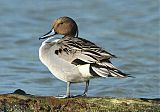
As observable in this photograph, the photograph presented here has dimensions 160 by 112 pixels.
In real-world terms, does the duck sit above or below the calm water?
below

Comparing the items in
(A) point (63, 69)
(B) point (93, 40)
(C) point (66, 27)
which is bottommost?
(A) point (63, 69)

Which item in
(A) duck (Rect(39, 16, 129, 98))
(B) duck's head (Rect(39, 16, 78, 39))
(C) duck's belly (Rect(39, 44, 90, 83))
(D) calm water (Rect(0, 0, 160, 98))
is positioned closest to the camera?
(A) duck (Rect(39, 16, 129, 98))

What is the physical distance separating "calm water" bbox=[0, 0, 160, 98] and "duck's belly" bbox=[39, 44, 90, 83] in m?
1.79

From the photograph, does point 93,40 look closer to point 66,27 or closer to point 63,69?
point 66,27

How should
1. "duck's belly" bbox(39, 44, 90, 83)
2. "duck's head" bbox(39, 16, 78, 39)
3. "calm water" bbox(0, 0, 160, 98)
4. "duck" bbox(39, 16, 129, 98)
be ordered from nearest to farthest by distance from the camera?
"duck" bbox(39, 16, 129, 98), "duck's belly" bbox(39, 44, 90, 83), "duck's head" bbox(39, 16, 78, 39), "calm water" bbox(0, 0, 160, 98)

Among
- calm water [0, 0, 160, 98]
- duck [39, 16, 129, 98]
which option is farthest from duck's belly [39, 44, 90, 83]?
calm water [0, 0, 160, 98]

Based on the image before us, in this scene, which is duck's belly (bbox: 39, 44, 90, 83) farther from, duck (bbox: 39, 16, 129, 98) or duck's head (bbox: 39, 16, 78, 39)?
duck's head (bbox: 39, 16, 78, 39)

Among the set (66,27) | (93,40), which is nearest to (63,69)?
(66,27)

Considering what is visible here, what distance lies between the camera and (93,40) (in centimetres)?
1321

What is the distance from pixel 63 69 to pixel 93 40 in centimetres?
594

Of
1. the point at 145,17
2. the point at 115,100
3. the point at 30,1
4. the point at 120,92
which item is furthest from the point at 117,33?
the point at 115,100

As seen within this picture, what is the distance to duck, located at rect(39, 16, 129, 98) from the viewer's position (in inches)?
278

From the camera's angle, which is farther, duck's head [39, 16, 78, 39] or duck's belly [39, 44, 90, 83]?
duck's head [39, 16, 78, 39]

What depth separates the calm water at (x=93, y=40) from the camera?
10.2 metres
